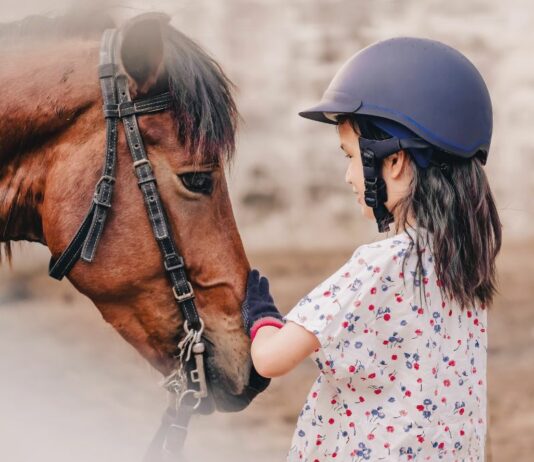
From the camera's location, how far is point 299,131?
8.50 meters

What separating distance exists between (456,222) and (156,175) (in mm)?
687

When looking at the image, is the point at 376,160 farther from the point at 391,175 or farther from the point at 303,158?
the point at 303,158

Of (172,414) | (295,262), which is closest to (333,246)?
(295,262)

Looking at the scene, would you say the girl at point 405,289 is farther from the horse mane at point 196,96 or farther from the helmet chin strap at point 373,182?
the horse mane at point 196,96

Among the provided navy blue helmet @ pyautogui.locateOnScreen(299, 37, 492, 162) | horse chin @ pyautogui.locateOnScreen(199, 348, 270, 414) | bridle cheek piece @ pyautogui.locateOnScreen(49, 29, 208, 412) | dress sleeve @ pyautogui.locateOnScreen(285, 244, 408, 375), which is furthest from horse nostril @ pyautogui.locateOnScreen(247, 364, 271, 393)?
navy blue helmet @ pyautogui.locateOnScreen(299, 37, 492, 162)

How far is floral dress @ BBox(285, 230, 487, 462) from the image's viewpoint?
5.16 feet

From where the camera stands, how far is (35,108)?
1922mm

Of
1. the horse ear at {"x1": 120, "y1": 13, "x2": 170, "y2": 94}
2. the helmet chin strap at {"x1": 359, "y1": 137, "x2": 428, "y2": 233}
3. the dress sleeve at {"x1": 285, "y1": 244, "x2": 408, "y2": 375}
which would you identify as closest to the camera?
the dress sleeve at {"x1": 285, "y1": 244, "x2": 408, "y2": 375}

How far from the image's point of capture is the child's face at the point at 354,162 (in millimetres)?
1726

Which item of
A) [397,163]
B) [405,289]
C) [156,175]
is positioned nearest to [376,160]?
[397,163]

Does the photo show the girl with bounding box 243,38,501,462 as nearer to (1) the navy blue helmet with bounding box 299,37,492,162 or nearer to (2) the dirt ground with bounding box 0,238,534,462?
(1) the navy blue helmet with bounding box 299,37,492,162

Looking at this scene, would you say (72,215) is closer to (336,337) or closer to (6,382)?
(336,337)

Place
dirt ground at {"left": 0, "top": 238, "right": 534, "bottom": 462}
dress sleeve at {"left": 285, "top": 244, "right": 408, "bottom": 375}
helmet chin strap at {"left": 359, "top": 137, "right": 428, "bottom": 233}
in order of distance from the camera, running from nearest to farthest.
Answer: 1. dress sleeve at {"left": 285, "top": 244, "right": 408, "bottom": 375}
2. helmet chin strap at {"left": 359, "top": 137, "right": 428, "bottom": 233}
3. dirt ground at {"left": 0, "top": 238, "right": 534, "bottom": 462}

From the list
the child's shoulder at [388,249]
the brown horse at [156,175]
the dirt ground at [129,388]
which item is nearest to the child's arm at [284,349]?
the child's shoulder at [388,249]
